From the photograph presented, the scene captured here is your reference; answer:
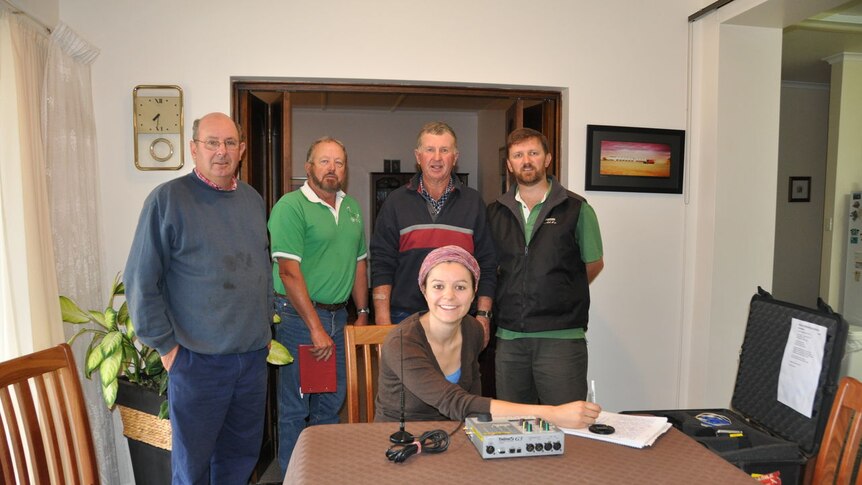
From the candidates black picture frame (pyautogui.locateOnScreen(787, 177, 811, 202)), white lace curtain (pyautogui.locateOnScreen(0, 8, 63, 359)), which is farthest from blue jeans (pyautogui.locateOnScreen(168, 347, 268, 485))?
black picture frame (pyautogui.locateOnScreen(787, 177, 811, 202))

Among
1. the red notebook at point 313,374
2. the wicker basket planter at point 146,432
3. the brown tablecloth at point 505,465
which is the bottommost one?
the wicker basket planter at point 146,432

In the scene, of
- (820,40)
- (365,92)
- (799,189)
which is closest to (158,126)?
(365,92)

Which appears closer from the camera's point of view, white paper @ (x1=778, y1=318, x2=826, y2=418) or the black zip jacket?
white paper @ (x1=778, y1=318, x2=826, y2=418)

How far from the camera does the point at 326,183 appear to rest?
9.04 ft

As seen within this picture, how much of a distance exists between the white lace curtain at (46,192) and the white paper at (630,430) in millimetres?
2016

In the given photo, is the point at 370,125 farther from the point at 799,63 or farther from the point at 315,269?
the point at 315,269

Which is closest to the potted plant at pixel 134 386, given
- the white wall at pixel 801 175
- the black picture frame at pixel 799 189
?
the white wall at pixel 801 175

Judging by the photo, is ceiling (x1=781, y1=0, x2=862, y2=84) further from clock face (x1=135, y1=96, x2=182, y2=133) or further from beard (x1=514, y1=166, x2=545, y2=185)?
clock face (x1=135, y1=96, x2=182, y2=133)

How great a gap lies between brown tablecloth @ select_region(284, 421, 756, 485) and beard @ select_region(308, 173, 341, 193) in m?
1.45

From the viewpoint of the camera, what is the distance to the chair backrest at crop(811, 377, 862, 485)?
1.47m

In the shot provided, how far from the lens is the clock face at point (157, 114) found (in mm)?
3049

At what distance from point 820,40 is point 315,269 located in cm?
437

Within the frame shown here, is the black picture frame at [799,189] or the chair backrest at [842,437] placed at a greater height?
the black picture frame at [799,189]

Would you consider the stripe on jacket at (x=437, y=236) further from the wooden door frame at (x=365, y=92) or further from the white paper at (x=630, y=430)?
the white paper at (x=630, y=430)
